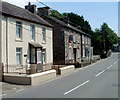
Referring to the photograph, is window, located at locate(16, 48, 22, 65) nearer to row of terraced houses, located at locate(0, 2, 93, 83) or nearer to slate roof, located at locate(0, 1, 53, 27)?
row of terraced houses, located at locate(0, 2, 93, 83)

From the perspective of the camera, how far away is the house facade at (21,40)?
2328 cm

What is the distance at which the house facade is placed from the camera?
76.4ft

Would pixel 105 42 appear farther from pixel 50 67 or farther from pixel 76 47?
pixel 50 67

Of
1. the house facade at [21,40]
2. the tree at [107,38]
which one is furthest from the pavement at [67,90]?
the tree at [107,38]

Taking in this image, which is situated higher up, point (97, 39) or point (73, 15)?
point (73, 15)

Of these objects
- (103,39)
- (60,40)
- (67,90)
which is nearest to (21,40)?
(67,90)

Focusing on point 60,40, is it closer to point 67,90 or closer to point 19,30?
point 19,30

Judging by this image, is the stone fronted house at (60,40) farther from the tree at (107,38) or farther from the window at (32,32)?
the tree at (107,38)

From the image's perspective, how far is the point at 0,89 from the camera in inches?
Result: 625

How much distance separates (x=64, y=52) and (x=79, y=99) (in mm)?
30620

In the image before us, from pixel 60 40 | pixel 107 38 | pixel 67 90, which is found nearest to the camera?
pixel 67 90

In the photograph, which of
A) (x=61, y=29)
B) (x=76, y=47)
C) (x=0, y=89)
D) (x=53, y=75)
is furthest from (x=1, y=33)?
(x=76, y=47)

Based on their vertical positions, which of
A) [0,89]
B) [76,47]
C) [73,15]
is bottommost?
[0,89]

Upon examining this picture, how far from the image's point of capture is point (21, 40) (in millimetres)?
26266
